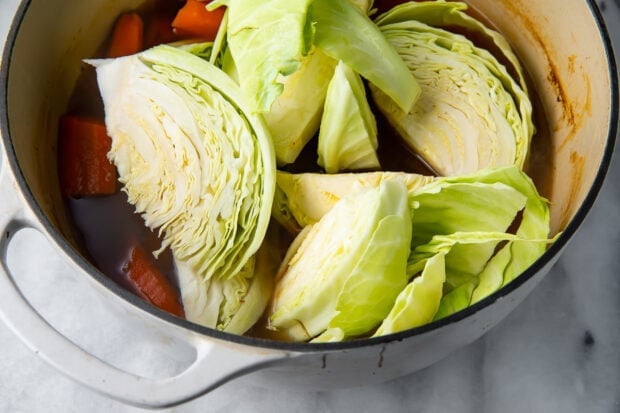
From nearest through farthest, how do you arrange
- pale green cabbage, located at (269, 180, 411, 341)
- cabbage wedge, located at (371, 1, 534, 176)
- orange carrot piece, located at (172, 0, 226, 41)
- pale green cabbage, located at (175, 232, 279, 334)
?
pale green cabbage, located at (269, 180, 411, 341)
pale green cabbage, located at (175, 232, 279, 334)
cabbage wedge, located at (371, 1, 534, 176)
orange carrot piece, located at (172, 0, 226, 41)

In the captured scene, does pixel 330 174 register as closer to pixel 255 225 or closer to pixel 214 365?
pixel 255 225

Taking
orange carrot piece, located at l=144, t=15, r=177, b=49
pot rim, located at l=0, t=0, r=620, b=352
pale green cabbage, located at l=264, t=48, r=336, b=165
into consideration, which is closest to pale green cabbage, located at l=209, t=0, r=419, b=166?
pale green cabbage, located at l=264, t=48, r=336, b=165

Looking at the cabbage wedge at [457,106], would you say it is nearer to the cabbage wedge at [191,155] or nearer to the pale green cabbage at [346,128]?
the pale green cabbage at [346,128]

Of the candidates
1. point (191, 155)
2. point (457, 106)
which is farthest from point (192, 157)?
point (457, 106)

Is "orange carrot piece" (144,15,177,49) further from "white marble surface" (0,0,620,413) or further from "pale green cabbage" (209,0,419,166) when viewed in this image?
"white marble surface" (0,0,620,413)

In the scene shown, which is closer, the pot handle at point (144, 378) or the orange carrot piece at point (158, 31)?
the pot handle at point (144, 378)

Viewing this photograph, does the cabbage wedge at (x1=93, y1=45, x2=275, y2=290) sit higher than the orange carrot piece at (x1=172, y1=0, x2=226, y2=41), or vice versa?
the orange carrot piece at (x1=172, y1=0, x2=226, y2=41)

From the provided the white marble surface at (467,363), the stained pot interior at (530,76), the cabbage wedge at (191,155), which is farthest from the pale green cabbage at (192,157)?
the white marble surface at (467,363)
